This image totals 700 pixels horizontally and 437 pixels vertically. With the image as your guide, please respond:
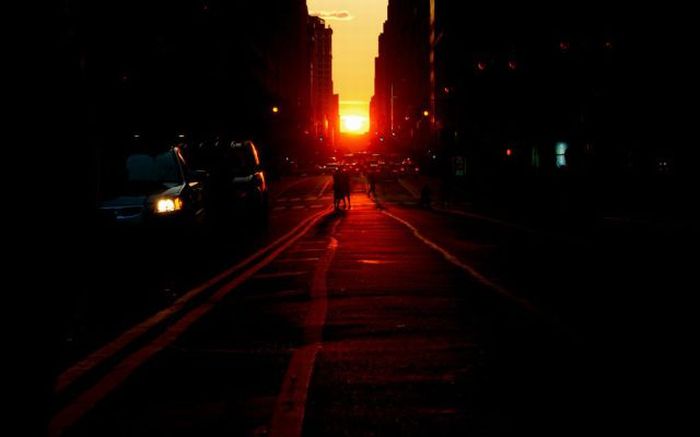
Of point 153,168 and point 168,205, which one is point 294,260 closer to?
point 168,205

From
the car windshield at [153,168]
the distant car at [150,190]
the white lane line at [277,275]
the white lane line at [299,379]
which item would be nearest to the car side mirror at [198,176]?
the distant car at [150,190]

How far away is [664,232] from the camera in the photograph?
2012cm

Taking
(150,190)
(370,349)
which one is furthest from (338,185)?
(370,349)

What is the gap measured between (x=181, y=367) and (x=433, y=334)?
262 centimetres

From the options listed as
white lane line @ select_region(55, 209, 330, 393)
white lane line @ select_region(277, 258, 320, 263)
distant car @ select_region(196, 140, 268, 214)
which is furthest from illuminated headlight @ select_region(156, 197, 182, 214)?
distant car @ select_region(196, 140, 268, 214)

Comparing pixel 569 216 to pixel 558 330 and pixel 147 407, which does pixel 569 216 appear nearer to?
pixel 558 330

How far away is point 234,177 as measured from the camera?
29.1 m

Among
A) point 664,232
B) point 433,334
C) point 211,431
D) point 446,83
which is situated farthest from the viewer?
point 446,83

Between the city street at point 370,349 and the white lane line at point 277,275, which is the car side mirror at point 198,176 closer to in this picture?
the city street at point 370,349

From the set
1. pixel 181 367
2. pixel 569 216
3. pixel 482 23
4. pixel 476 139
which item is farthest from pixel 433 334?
pixel 482 23

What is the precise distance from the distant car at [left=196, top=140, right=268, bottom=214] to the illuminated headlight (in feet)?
27.6

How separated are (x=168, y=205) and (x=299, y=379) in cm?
1067

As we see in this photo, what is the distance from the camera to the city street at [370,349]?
6742mm

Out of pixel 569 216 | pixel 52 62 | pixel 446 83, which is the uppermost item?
pixel 446 83
